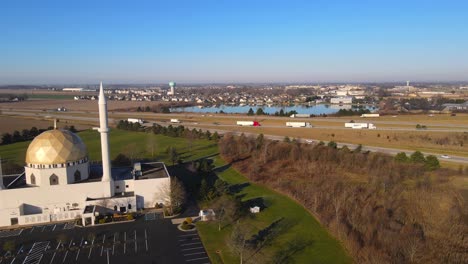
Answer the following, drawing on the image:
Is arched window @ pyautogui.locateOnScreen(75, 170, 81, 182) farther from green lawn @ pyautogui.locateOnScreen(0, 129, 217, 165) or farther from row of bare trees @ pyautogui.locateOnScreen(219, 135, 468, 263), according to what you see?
row of bare trees @ pyautogui.locateOnScreen(219, 135, 468, 263)

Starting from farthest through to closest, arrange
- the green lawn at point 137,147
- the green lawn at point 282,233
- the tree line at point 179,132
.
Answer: the tree line at point 179,132 < the green lawn at point 137,147 < the green lawn at point 282,233

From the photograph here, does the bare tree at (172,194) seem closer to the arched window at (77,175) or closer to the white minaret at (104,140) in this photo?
the white minaret at (104,140)

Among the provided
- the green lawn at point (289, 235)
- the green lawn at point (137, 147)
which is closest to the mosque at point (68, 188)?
the green lawn at point (289, 235)

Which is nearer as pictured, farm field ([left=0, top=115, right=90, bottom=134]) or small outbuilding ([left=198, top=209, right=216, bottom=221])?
small outbuilding ([left=198, top=209, right=216, bottom=221])

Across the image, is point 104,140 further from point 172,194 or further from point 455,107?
point 455,107

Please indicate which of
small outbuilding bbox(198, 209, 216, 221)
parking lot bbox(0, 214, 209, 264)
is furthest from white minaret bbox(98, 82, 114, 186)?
small outbuilding bbox(198, 209, 216, 221)

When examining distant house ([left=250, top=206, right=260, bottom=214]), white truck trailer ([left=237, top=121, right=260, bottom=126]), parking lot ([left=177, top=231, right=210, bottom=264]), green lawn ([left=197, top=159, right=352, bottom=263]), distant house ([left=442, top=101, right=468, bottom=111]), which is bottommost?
parking lot ([left=177, top=231, right=210, bottom=264])

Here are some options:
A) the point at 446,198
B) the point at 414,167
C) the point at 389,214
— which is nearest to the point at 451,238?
the point at 389,214
